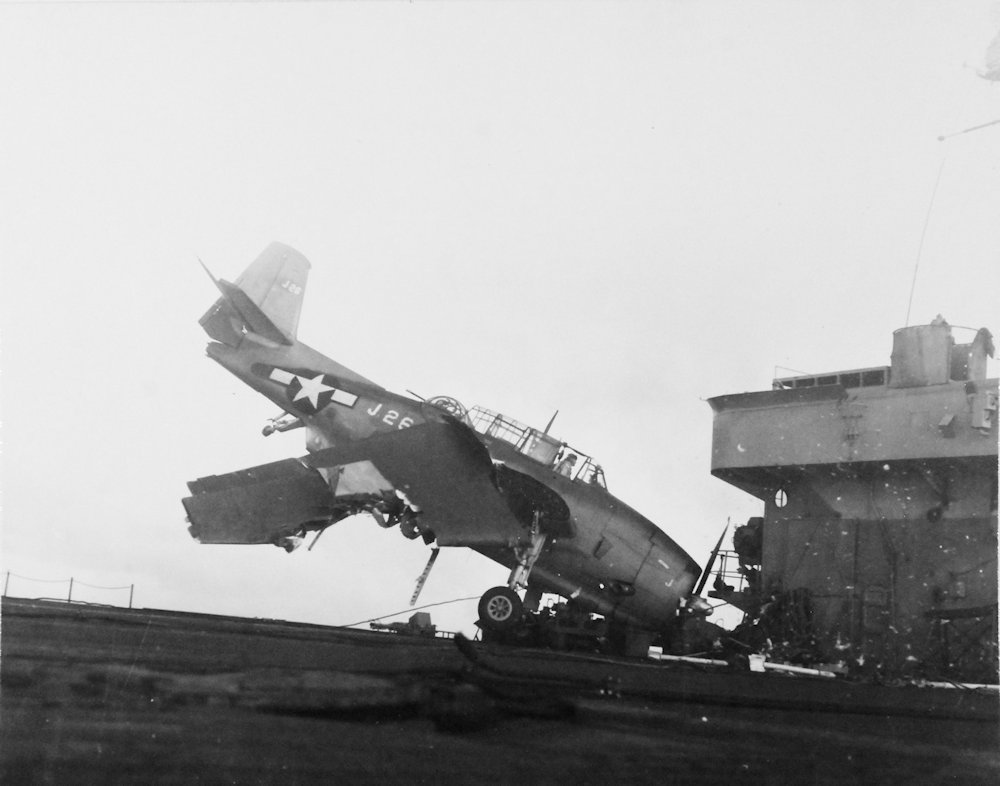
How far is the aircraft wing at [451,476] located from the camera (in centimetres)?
1473

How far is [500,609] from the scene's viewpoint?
47.9 ft

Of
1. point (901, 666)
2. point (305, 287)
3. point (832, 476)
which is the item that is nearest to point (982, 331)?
point (832, 476)

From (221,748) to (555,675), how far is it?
437cm

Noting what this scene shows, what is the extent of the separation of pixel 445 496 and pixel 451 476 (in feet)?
1.30

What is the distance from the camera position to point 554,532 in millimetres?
16266

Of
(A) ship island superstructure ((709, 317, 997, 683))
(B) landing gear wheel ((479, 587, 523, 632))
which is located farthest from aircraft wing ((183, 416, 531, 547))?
(A) ship island superstructure ((709, 317, 997, 683))

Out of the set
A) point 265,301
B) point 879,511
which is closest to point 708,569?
point 879,511

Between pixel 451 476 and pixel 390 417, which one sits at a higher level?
pixel 390 417

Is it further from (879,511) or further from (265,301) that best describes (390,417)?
(879,511)

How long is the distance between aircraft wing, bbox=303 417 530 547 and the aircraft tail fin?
5237 mm

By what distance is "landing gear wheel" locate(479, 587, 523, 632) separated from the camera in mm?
14500

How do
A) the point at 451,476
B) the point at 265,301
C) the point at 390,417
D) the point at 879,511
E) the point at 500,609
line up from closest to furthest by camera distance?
the point at 500,609 → the point at 451,476 → the point at 390,417 → the point at 879,511 → the point at 265,301

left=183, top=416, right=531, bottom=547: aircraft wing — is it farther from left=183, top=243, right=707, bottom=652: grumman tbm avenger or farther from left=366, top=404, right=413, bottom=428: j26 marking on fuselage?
left=366, top=404, right=413, bottom=428: j26 marking on fuselage

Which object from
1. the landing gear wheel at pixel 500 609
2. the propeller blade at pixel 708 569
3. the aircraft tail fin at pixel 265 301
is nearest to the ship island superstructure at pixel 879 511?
the propeller blade at pixel 708 569
